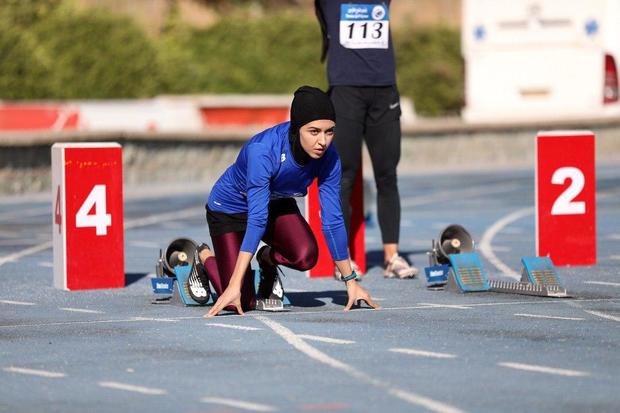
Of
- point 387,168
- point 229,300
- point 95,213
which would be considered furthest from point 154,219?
point 229,300

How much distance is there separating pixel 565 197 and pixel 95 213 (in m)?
3.86

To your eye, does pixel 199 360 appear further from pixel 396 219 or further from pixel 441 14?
pixel 441 14

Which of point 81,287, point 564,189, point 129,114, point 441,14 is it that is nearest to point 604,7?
point 129,114

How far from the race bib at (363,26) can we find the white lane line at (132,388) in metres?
5.81

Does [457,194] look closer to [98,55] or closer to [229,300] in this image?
[229,300]

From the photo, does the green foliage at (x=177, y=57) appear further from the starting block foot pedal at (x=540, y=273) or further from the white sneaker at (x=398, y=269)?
the starting block foot pedal at (x=540, y=273)

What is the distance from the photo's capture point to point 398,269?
536 inches

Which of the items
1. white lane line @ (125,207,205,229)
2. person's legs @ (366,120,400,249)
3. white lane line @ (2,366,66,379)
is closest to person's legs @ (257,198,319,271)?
person's legs @ (366,120,400,249)

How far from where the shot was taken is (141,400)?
810 cm

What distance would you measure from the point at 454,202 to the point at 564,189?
315 inches

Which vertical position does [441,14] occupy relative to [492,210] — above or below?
above

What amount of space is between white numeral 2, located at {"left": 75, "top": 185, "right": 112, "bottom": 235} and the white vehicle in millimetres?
17996

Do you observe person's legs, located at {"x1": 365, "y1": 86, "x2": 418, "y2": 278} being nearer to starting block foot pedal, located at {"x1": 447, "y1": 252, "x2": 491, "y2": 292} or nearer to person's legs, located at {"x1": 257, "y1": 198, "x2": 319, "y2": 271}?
starting block foot pedal, located at {"x1": 447, "y1": 252, "x2": 491, "y2": 292}

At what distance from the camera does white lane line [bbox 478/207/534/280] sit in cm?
1416
